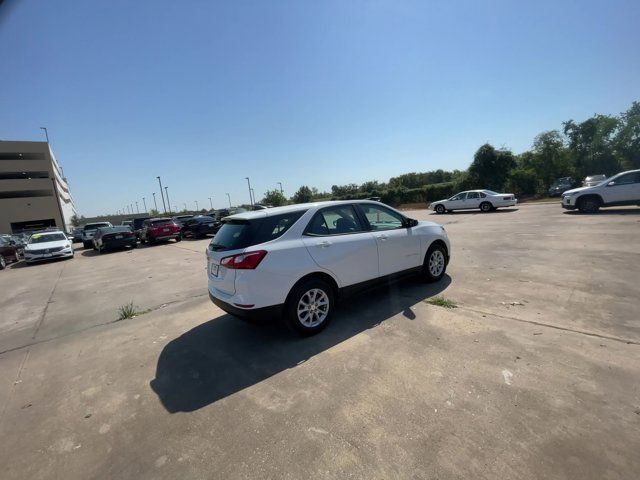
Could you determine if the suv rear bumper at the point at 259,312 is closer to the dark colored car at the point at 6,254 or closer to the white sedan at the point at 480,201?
the dark colored car at the point at 6,254

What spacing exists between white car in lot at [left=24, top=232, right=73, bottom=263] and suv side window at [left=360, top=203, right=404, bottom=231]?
17.0 metres

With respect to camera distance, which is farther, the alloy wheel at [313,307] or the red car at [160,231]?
the red car at [160,231]

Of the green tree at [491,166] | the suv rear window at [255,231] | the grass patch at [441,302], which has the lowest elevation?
the grass patch at [441,302]

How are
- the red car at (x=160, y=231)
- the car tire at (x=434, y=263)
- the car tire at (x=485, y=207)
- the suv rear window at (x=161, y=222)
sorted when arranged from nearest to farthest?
the car tire at (x=434, y=263), the red car at (x=160, y=231), the suv rear window at (x=161, y=222), the car tire at (x=485, y=207)

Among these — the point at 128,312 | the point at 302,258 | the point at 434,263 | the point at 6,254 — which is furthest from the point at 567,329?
the point at 6,254

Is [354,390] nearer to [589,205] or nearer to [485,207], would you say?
[589,205]

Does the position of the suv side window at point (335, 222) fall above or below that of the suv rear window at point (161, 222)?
below

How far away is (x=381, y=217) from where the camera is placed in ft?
17.2

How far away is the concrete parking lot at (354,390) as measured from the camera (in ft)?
7.38

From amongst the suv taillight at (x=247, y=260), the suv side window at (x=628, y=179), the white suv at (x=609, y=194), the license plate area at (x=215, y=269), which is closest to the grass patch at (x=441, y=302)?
the suv taillight at (x=247, y=260)

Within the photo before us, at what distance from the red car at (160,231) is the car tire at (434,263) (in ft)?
56.6

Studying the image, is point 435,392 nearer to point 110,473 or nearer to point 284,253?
point 284,253

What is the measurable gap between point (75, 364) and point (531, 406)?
5100mm

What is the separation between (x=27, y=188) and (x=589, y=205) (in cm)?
6913
